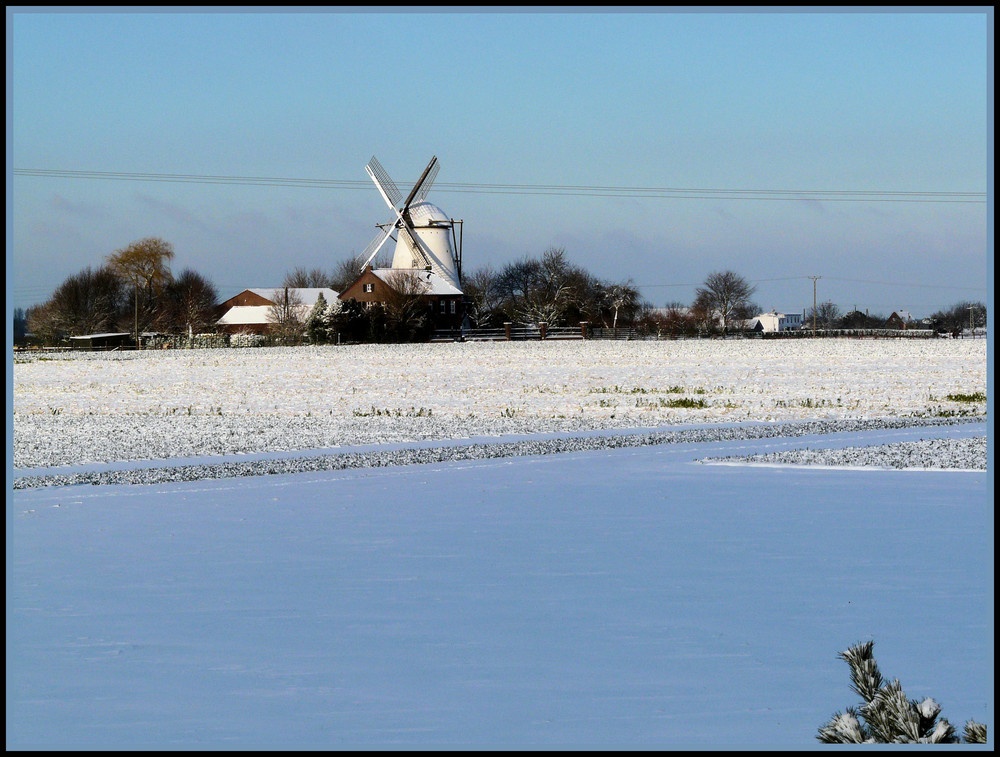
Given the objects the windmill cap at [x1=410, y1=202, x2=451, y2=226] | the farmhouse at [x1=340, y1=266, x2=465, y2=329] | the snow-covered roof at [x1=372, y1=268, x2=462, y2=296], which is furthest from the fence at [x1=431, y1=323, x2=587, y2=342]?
the windmill cap at [x1=410, y1=202, x2=451, y2=226]

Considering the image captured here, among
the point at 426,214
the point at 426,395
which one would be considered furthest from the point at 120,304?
the point at 426,395

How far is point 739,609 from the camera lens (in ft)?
21.6

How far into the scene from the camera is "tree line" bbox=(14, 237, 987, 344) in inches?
2901

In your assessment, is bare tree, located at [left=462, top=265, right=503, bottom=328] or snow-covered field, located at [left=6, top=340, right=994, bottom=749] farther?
bare tree, located at [left=462, top=265, right=503, bottom=328]

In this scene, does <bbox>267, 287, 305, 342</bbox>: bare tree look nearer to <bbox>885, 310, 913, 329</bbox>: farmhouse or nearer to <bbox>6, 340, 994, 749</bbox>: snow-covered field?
<bbox>6, 340, 994, 749</bbox>: snow-covered field

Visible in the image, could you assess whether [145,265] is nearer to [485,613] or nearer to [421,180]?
[421,180]

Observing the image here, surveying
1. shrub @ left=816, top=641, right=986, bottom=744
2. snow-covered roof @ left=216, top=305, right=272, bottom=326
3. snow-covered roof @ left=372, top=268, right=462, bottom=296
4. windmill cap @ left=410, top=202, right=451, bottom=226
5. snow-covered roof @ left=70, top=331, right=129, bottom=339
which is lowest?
shrub @ left=816, top=641, right=986, bottom=744

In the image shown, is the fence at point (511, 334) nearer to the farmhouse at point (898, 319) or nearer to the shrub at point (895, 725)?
the shrub at point (895, 725)

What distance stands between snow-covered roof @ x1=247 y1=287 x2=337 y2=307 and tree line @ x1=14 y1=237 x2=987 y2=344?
1436mm

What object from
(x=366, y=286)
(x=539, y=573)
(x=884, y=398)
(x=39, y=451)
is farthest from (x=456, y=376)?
(x=366, y=286)

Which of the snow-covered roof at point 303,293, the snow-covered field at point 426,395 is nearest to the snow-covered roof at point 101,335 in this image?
the snow-covered roof at point 303,293

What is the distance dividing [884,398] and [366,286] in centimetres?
6725

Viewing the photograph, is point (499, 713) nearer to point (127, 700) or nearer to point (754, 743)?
point (754, 743)

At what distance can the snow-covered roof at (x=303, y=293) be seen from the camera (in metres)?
102
